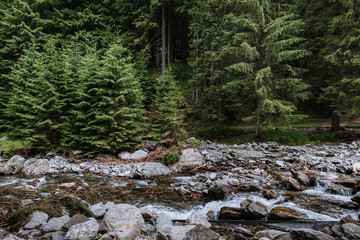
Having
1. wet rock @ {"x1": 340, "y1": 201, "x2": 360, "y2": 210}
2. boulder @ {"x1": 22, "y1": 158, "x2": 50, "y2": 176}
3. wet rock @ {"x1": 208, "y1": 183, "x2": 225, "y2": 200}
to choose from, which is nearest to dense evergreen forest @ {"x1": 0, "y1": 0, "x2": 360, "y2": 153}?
boulder @ {"x1": 22, "y1": 158, "x2": 50, "y2": 176}

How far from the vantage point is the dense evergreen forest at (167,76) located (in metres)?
10.5

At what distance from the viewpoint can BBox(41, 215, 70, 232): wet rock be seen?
142 inches

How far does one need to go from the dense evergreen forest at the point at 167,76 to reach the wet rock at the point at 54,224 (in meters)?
6.50

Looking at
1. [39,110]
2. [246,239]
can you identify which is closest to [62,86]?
[39,110]

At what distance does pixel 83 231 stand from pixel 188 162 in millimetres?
5923

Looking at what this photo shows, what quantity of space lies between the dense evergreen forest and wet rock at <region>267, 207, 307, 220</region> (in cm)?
712

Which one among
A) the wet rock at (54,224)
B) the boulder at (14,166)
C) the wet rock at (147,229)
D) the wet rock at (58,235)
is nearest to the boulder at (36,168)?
the boulder at (14,166)

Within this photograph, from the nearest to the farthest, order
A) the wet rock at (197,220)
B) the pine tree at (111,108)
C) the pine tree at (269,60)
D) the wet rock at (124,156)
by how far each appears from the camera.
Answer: the wet rock at (197,220) → the pine tree at (111,108) → the wet rock at (124,156) → the pine tree at (269,60)

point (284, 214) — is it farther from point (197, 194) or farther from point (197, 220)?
point (197, 194)

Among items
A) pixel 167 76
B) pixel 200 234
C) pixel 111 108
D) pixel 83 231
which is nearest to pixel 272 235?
pixel 200 234

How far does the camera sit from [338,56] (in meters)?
13.6

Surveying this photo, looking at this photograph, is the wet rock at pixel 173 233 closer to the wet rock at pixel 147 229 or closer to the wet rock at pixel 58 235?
the wet rock at pixel 147 229

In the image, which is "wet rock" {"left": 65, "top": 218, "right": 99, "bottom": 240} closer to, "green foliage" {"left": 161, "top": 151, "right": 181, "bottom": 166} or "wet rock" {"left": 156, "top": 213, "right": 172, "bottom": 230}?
"wet rock" {"left": 156, "top": 213, "right": 172, "bottom": 230}

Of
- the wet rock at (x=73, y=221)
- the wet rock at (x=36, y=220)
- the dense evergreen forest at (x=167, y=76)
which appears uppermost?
the dense evergreen forest at (x=167, y=76)
